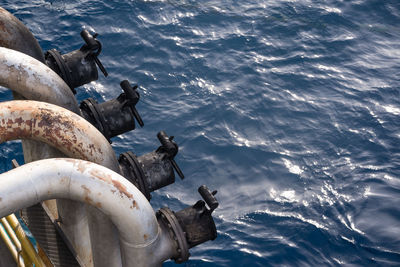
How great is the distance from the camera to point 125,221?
3.51 meters

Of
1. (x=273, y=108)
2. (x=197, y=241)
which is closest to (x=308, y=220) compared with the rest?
(x=273, y=108)

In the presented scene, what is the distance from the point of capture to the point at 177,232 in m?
4.33

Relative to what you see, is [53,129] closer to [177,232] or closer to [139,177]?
[139,177]

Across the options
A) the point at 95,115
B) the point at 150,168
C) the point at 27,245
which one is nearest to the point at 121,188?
the point at 150,168

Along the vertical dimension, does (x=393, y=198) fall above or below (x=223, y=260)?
above

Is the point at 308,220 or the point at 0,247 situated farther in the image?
the point at 308,220

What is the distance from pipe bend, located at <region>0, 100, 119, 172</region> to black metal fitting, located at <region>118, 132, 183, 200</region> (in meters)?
0.82

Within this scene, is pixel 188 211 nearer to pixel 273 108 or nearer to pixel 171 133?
pixel 171 133

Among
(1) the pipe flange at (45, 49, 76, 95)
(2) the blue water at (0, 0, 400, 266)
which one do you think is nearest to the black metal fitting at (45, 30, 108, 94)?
(1) the pipe flange at (45, 49, 76, 95)

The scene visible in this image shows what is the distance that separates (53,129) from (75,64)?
205cm

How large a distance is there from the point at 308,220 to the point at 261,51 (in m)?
5.07

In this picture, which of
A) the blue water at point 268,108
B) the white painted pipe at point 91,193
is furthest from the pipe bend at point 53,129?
the blue water at point 268,108

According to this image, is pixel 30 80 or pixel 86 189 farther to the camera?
pixel 30 80

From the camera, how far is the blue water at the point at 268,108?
9008 mm
